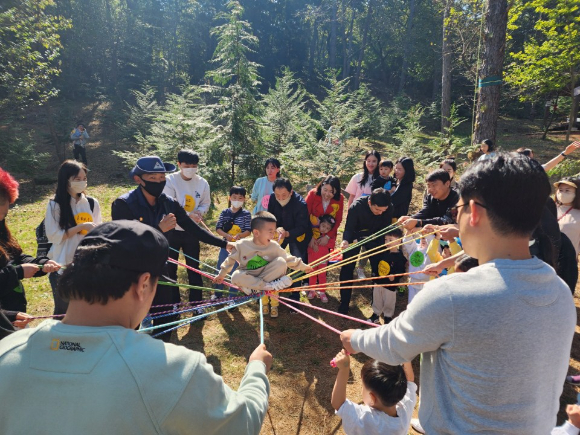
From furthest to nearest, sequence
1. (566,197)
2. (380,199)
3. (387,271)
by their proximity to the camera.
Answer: (387,271) < (380,199) < (566,197)

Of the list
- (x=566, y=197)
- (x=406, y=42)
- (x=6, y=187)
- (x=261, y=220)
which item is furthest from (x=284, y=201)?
(x=406, y=42)

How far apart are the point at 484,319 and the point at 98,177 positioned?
19607mm

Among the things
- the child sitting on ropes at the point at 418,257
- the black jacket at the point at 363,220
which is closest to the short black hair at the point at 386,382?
the child sitting on ropes at the point at 418,257

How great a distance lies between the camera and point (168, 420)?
1.16 metres

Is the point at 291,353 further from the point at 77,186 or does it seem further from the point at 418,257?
the point at 77,186

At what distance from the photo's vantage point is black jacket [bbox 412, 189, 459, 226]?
16.1ft

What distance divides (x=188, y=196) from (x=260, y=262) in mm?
1949

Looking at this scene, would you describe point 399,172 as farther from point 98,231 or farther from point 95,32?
point 95,32

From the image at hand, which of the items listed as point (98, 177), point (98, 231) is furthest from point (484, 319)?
point (98, 177)

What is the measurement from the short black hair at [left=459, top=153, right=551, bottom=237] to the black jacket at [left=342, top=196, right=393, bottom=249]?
386 centimetres

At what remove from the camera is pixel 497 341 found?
1.26m

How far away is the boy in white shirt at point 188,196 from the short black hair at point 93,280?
397cm

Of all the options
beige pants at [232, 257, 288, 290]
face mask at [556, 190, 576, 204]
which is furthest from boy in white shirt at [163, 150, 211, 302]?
face mask at [556, 190, 576, 204]

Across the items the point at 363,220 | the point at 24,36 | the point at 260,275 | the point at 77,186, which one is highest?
the point at 24,36
